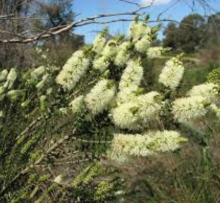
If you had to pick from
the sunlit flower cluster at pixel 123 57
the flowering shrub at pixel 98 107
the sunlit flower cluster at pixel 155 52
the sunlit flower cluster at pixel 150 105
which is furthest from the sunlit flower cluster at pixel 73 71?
the sunlit flower cluster at pixel 150 105

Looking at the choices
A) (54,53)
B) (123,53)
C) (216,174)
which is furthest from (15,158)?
(54,53)

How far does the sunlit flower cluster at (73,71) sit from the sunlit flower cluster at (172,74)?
1.01ft

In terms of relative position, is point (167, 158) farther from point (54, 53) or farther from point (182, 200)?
point (54, 53)

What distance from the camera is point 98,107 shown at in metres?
1.60

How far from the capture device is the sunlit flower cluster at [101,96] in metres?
1.58

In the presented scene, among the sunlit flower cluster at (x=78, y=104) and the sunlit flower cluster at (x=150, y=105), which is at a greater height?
the sunlit flower cluster at (x=150, y=105)

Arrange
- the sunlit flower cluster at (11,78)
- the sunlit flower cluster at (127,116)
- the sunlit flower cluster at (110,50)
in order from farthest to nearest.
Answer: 1. the sunlit flower cluster at (11,78)
2. the sunlit flower cluster at (110,50)
3. the sunlit flower cluster at (127,116)

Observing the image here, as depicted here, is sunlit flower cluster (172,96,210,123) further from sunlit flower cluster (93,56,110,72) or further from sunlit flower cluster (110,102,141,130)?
sunlit flower cluster (93,56,110,72)

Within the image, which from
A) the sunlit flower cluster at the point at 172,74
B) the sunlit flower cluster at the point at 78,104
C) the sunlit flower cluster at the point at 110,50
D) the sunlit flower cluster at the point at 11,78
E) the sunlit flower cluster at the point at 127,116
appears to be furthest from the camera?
the sunlit flower cluster at the point at 11,78

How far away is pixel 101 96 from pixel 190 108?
0.29 metres

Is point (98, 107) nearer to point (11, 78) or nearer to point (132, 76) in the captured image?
point (132, 76)

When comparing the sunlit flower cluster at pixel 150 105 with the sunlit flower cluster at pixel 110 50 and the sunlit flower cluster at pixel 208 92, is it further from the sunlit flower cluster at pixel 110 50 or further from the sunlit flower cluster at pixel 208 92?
the sunlit flower cluster at pixel 110 50

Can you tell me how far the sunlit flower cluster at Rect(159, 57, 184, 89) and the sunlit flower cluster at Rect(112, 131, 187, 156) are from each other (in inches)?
6.2

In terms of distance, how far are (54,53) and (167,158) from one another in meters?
8.75
